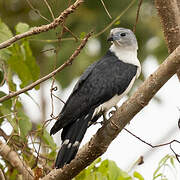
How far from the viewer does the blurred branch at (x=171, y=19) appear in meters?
3.45

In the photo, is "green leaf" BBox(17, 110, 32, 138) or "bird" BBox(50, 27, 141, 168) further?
"green leaf" BBox(17, 110, 32, 138)

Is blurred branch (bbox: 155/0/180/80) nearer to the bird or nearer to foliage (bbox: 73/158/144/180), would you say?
the bird

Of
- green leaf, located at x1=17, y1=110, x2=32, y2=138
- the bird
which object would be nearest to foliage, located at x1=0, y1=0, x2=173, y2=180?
green leaf, located at x1=17, y1=110, x2=32, y2=138

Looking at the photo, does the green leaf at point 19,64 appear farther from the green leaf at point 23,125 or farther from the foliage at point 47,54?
the green leaf at point 23,125

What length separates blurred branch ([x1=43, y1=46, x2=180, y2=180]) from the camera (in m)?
2.86

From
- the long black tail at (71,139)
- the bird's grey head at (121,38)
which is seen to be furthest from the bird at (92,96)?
the bird's grey head at (121,38)

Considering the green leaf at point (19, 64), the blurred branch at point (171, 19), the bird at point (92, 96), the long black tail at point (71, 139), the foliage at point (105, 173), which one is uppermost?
the green leaf at point (19, 64)

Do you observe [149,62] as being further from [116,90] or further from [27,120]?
[27,120]

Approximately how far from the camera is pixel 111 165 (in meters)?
3.46

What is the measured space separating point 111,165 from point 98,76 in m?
0.86

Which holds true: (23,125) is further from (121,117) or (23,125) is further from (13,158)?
(121,117)

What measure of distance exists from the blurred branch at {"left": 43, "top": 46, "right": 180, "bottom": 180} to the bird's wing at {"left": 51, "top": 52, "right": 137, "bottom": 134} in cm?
37

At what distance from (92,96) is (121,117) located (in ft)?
2.82

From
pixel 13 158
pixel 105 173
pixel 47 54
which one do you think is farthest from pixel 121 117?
pixel 47 54
